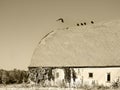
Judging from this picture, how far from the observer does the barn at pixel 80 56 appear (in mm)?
34969

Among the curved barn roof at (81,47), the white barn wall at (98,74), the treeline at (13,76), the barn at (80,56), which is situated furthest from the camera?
the treeline at (13,76)

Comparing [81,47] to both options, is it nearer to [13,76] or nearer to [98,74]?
[98,74]

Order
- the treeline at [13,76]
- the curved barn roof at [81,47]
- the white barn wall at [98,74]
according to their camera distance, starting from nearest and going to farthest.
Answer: the white barn wall at [98,74] → the curved barn roof at [81,47] → the treeline at [13,76]

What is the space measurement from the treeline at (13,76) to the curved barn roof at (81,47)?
5.59m

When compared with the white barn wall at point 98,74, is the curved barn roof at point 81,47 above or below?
above

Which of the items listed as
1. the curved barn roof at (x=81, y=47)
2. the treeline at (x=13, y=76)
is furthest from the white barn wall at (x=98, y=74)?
the treeline at (x=13, y=76)

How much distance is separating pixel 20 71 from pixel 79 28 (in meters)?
11.2

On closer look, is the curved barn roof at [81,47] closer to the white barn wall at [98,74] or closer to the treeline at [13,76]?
the white barn wall at [98,74]

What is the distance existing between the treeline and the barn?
5.66m

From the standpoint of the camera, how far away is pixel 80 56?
3766 centimetres

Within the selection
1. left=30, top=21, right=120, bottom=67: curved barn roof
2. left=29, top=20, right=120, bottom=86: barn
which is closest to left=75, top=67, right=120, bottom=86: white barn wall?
left=29, top=20, right=120, bottom=86: barn

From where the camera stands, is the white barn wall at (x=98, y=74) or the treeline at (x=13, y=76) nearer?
the white barn wall at (x=98, y=74)

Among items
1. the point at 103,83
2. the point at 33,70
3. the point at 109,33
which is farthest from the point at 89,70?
the point at 33,70

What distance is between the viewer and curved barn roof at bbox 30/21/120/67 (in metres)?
36.0
